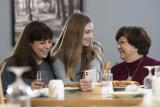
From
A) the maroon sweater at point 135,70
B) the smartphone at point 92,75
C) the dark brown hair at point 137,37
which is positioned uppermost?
the dark brown hair at point 137,37

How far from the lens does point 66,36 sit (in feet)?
9.39

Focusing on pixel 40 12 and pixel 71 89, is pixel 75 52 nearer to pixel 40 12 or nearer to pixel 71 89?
pixel 71 89

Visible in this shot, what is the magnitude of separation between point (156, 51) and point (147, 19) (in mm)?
353

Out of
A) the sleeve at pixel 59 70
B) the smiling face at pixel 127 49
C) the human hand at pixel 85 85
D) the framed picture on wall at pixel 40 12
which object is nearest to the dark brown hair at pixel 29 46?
the sleeve at pixel 59 70

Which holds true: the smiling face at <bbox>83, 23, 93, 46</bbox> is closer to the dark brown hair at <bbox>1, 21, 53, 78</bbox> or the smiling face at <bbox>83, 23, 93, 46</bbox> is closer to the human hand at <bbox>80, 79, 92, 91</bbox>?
the dark brown hair at <bbox>1, 21, 53, 78</bbox>

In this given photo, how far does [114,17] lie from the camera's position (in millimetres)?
4398

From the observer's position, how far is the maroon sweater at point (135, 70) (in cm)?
288

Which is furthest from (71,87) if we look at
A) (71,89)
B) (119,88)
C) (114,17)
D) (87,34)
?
(114,17)

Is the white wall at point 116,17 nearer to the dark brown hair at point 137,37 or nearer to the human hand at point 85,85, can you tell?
the dark brown hair at point 137,37

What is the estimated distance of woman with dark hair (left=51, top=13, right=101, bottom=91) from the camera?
279cm

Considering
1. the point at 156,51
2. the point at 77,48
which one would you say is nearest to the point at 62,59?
the point at 77,48

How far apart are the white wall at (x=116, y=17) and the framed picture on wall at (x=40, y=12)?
6.3 inches

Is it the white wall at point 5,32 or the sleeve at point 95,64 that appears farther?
the white wall at point 5,32

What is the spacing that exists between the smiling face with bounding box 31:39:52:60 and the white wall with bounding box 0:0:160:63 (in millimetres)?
1726
